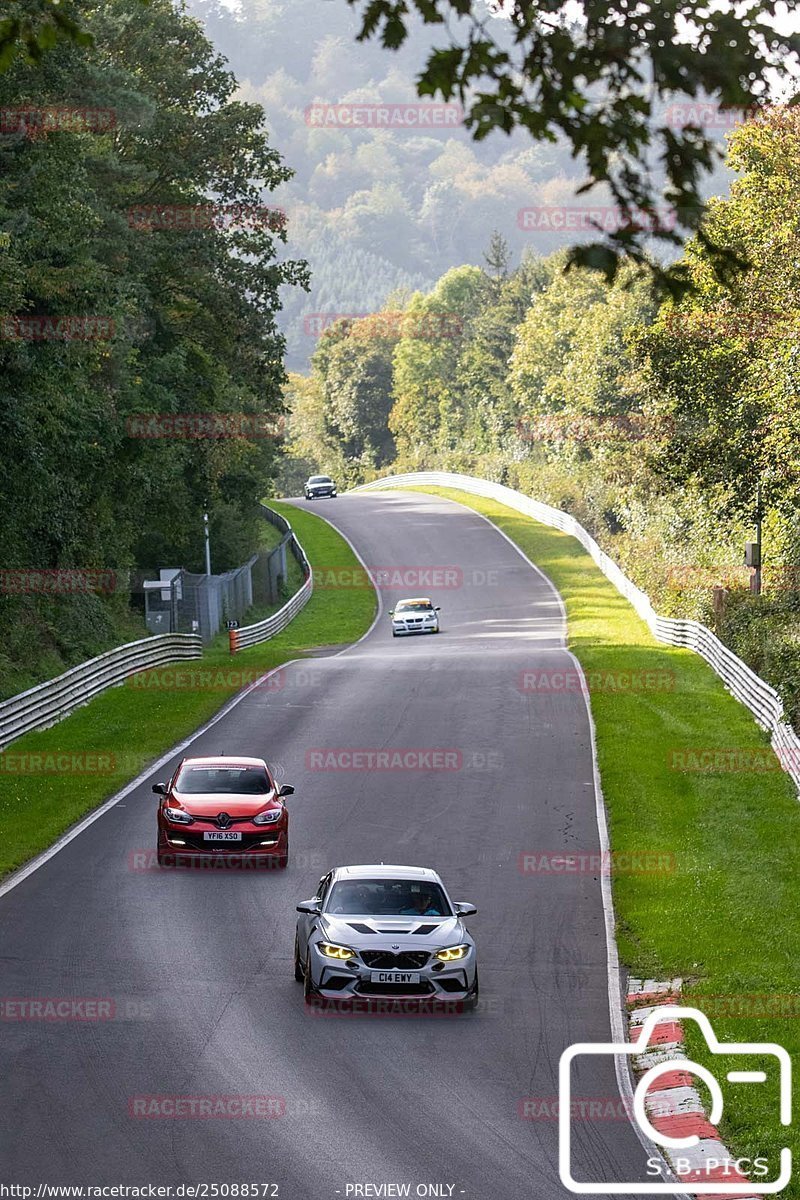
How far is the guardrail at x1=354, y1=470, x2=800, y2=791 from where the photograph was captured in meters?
30.0

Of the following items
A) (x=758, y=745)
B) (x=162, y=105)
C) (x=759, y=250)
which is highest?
(x=162, y=105)

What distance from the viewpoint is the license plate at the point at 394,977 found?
15719mm

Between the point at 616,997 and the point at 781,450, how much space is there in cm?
2383

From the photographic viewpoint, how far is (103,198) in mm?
44656

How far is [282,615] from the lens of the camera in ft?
206

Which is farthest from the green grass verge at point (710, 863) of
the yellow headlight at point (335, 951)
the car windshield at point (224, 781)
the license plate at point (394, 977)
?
the car windshield at point (224, 781)

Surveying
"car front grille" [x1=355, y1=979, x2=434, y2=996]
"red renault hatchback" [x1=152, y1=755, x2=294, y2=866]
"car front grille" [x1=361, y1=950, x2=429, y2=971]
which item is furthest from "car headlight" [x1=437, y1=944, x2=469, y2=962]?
"red renault hatchback" [x1=152, y1=755, x2=294, y2=866]

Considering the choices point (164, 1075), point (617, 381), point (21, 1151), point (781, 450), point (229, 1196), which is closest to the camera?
point (229, 1196)

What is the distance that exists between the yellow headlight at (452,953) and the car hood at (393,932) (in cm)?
5

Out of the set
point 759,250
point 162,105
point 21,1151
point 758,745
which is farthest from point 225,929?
point 162,105

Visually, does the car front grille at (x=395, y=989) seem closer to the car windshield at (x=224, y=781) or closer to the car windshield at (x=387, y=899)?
the car windshield at (x=387, y=899)

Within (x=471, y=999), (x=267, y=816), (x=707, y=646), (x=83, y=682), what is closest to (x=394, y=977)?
(x=471, y=999)

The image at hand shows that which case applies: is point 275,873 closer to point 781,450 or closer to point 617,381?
point 781,450

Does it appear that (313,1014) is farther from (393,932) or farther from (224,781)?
(224,781)
